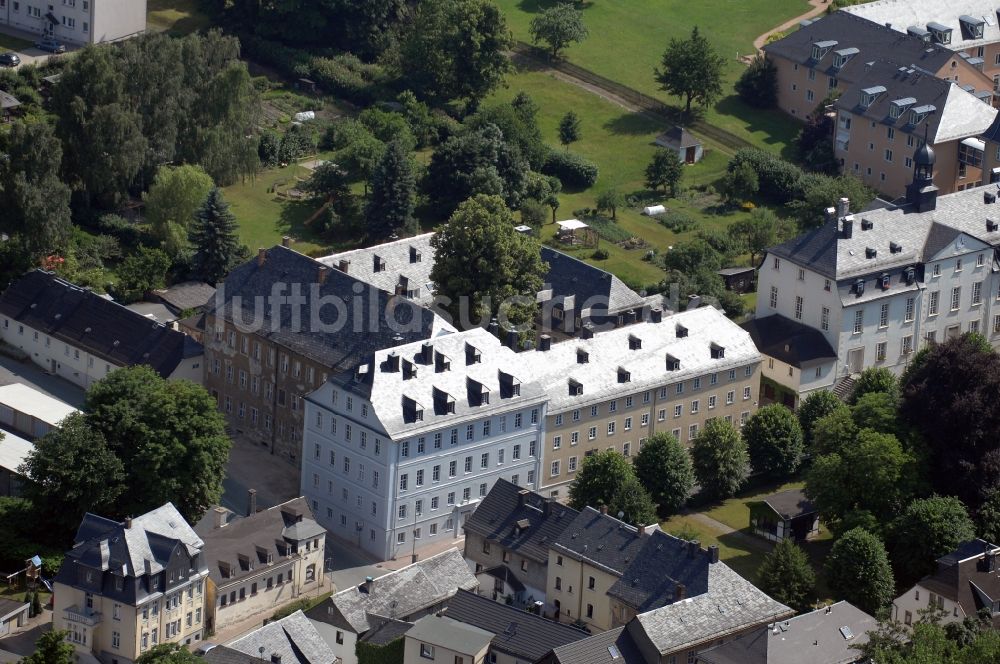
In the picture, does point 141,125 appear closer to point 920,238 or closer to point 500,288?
Result: point 500,288

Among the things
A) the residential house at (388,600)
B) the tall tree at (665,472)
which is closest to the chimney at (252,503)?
the residential house at (388,600)

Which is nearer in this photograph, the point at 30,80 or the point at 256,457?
the point at 256,457

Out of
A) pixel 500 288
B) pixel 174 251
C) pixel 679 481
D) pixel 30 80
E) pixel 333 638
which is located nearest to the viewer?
pixel 333 638

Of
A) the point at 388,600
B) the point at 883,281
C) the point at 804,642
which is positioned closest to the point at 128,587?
the point at 388,600

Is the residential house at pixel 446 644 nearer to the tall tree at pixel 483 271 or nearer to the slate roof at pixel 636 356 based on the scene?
the slate roof at pixel 636 356

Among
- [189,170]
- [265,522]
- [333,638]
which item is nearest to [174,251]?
[189,170]

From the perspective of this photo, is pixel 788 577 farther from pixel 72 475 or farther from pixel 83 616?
pixel 72 475

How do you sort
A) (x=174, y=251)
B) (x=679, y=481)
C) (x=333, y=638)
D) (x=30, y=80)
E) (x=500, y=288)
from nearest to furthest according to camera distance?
(x=333, y=638)
(x=679, y=481)
(x=500, y=288)
(x=174, y=251)
(x=30, y=80)
